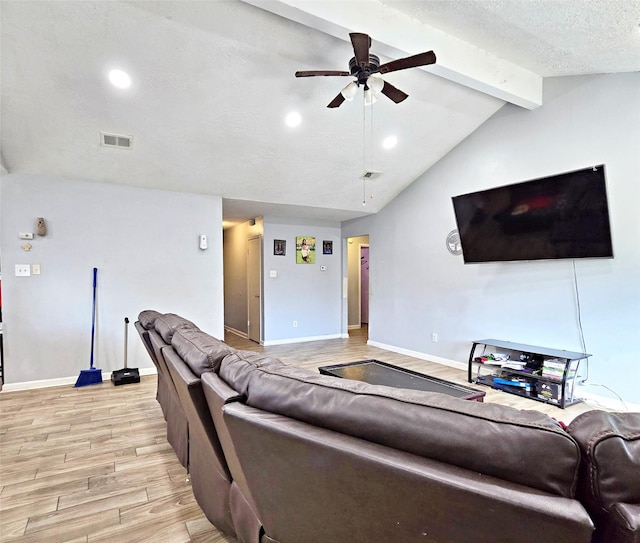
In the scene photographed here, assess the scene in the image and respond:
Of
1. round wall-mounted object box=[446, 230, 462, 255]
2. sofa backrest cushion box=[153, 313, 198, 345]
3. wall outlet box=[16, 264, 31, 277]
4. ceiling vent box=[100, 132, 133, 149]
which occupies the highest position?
ceiling vent box=[100, 132, 133, 149]

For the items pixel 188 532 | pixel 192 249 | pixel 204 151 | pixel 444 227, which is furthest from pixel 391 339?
pixel 188 532

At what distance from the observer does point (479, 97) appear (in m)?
3.98

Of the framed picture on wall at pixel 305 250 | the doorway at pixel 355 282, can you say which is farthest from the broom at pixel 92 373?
the doorway at pixel 355 282

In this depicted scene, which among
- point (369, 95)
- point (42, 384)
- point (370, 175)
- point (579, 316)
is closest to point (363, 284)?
point (370, 175)

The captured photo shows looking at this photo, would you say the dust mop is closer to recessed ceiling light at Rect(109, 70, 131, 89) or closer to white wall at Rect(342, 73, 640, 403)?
recessed ceiling light at Rect(109, 70, 131, 89)

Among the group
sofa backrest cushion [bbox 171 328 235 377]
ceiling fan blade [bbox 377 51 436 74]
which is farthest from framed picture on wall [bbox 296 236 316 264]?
sofa backrest cushion [bbox 171 328 235 377]

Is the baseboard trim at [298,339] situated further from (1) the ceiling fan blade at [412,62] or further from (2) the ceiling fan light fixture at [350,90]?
(1) the ceiling fan blade at [412,62]

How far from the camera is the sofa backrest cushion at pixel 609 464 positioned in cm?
63

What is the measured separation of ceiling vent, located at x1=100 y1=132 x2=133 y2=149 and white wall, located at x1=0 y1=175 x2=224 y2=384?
77 cm

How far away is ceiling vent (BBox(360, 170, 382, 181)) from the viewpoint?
16.1 ft

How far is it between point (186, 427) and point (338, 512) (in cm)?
146

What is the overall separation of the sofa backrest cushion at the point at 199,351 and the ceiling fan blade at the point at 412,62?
2170 millimetres

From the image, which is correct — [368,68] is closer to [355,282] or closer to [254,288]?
[254,288]

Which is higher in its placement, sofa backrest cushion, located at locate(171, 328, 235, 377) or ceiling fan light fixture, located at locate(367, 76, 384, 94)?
ceiling fan light fixture, located at locate(367, 76, 384, 94)
